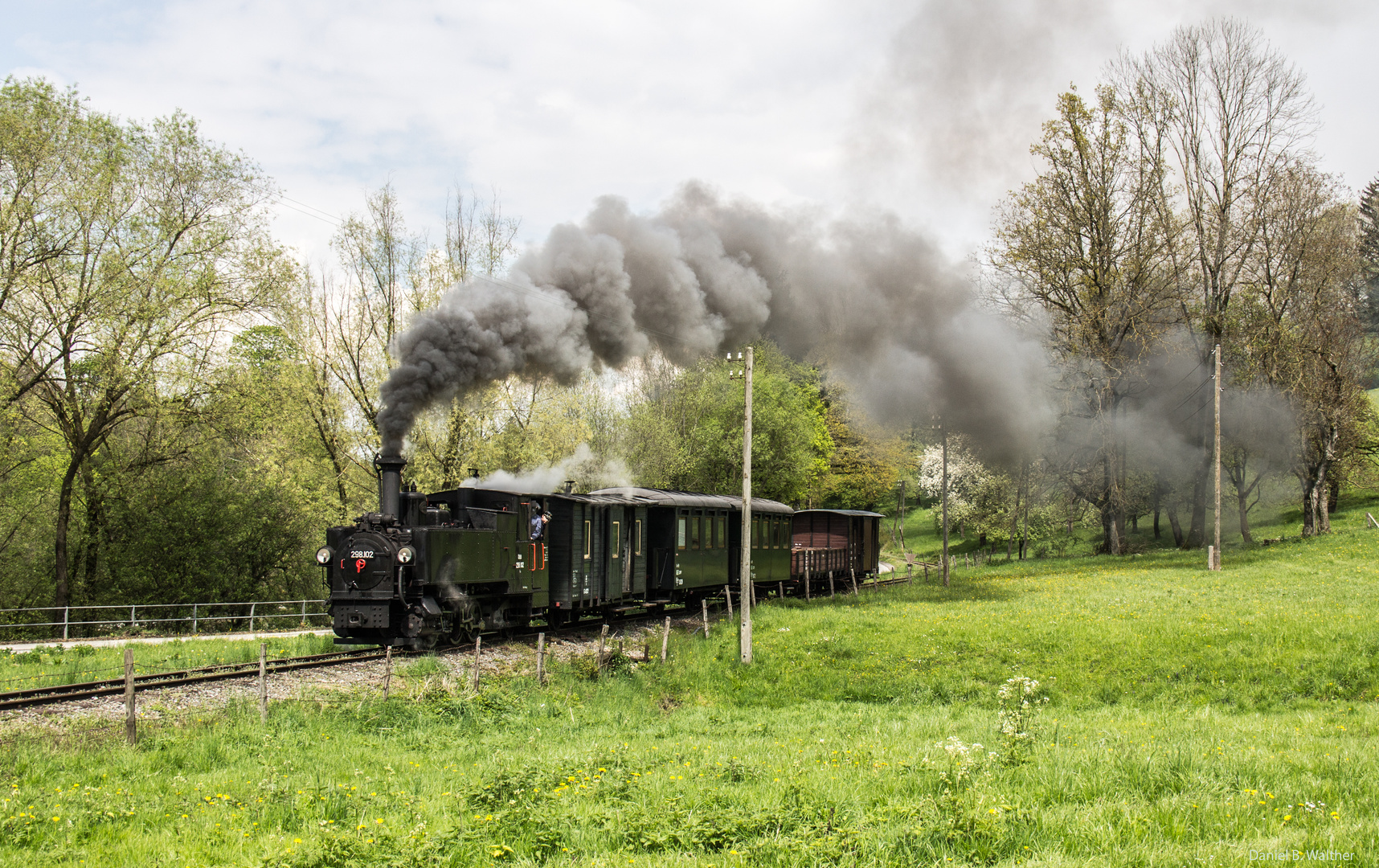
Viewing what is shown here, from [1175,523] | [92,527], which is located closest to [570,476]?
[92,527]

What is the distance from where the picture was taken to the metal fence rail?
21672mm

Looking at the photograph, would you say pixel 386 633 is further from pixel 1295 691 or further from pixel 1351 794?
pixel 1295 691

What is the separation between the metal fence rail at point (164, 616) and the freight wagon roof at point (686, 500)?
9.38 meters

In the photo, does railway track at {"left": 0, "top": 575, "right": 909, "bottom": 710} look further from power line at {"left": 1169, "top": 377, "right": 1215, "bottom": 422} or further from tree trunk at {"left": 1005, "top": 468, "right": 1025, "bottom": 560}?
power line at {"left": 1169, "top": 377, "right": 1215, "bottom": 422}

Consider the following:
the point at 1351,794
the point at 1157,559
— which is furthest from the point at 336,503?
the point at 1157,559

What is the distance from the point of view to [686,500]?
860 inches

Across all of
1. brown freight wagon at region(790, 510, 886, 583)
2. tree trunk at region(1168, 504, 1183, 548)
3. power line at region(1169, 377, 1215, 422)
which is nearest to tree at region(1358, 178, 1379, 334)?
tree trunk at region(1168, 504, 1183, 548)

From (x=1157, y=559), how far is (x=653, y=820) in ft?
100

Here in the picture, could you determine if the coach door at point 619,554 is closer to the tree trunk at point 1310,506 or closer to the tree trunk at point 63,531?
the tree trunk at point 63,531

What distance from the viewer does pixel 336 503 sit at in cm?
2608

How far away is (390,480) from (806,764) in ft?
28.4

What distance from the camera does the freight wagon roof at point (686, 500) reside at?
67.8 ft

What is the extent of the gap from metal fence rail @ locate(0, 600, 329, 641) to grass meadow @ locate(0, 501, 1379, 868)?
1250 centimetres

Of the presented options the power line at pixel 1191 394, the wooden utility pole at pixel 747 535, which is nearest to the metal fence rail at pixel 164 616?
the wooden utility pole at pixel 747 535
